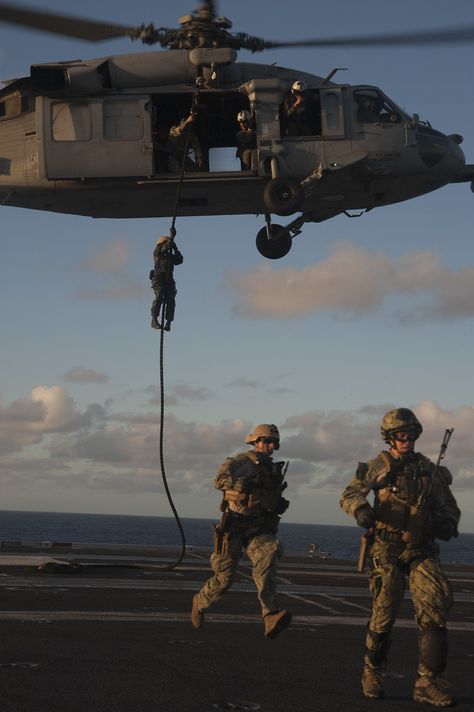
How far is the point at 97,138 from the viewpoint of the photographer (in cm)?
1745

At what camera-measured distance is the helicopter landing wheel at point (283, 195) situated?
17359 mm

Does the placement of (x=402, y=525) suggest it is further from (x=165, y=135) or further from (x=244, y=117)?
(x=165, y=135)

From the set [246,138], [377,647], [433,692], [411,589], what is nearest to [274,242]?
[246,138]

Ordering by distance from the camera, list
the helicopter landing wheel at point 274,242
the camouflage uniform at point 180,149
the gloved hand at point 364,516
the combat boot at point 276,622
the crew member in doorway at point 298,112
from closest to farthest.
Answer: the gloved hand at point 364,516 → the combat boot at point 276,622 → the camouflage uniform at point 180,149 → the crew member in doorway at point 298,112 → the helicopter landing wheel at point 274,242

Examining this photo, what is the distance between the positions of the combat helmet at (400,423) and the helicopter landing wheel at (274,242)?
11.4 m

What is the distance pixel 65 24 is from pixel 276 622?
35.6 ft

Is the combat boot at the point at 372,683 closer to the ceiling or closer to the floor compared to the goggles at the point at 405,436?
closer to the floor

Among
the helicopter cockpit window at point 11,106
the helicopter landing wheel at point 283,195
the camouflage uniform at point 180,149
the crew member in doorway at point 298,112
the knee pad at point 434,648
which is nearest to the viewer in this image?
the knee pad at point 434,648

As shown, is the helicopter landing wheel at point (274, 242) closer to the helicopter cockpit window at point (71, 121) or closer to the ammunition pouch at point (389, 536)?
the helicopter cockpit window at point (71, 121)

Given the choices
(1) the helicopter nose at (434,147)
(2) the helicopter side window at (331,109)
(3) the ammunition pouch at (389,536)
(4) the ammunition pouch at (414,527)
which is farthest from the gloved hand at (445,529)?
(1) the helicopter nose at (434,147)

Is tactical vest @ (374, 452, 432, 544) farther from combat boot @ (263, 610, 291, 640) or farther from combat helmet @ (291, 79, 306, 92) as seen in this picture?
combat helmet @ (291, 79, 306, 92)

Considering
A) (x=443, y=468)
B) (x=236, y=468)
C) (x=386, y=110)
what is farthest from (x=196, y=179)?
(x=443, y=468)

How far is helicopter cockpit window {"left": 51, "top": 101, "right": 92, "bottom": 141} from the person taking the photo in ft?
57.5

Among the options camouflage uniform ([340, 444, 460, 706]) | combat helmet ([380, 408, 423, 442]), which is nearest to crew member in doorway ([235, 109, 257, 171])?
combat helmet ([380, 408, 423, 442])
